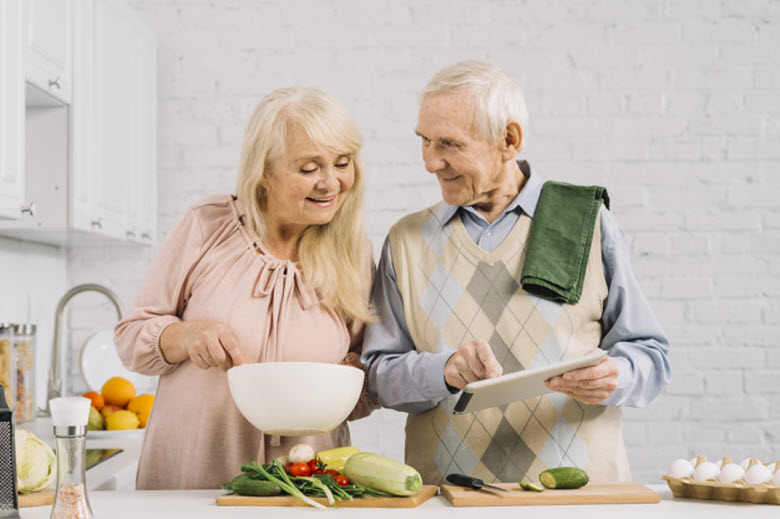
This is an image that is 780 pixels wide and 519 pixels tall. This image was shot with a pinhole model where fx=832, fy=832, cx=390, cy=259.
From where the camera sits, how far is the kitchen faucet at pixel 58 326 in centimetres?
299

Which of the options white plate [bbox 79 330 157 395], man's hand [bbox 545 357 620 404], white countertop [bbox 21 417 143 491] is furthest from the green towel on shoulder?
white plate [bbox 79 330 157 395]

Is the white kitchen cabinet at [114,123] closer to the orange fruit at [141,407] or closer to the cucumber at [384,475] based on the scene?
the orange fruit at [141,407]

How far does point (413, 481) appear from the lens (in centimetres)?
141

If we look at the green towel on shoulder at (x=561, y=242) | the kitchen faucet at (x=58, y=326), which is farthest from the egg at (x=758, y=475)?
the kitchen faucet at (x=58, y=326)

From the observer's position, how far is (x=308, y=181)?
1782 mm

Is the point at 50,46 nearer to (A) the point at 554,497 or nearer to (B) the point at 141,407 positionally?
(B) the point at 141,407

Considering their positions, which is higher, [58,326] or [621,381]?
[58,326]

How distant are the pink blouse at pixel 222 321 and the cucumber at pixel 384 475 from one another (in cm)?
38

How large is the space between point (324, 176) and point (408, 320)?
14.5 inches

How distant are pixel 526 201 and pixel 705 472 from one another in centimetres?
70

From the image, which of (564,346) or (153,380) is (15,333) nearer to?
(153,380)

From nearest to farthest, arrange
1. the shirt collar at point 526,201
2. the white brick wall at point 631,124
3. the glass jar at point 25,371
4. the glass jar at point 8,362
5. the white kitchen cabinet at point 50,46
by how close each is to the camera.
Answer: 1. the shirt collar at point 526,201
2. the white kitchen cabinet at point 50,46
3. the glass jar at point 8,362
4. the glass jar at point 25,371
5. the white brick wall at point 631,124

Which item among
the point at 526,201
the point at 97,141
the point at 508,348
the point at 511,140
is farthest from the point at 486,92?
the point at 97,141

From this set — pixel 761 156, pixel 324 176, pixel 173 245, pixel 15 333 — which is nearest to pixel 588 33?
pixel 761 156
